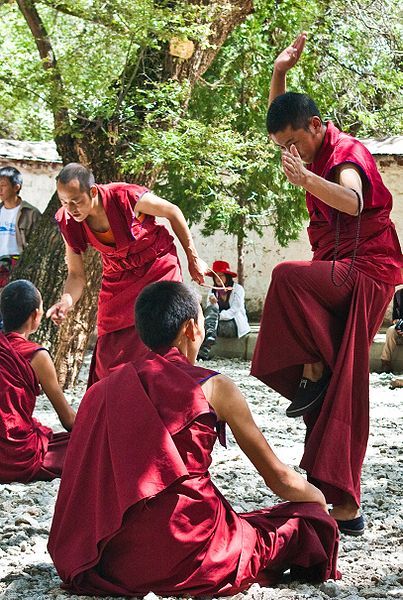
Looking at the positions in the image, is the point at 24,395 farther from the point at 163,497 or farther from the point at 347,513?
the point at 163,497

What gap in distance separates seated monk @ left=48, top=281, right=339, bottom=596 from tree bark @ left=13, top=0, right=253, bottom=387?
4.78 meters

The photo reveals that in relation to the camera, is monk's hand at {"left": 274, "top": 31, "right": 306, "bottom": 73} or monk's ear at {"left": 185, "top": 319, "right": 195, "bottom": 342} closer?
Answer: monk's ear at {"left": 185, "top": 319, "right": 195, "bottom": 342}

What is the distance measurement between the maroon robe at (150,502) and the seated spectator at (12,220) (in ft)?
15.2

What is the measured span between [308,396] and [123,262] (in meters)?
1.53

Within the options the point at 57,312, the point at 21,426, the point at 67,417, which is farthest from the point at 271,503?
the point at 57,312

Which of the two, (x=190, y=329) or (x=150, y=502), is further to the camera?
(x=190, y=329)

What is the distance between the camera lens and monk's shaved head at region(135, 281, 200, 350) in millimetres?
3279

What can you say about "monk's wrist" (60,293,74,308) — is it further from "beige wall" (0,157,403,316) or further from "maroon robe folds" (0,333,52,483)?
"beige wall" (0,157,403,316)

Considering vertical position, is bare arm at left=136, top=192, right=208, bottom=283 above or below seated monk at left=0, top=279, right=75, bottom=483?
above

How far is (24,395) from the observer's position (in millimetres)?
4949

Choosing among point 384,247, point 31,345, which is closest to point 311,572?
point 384,247

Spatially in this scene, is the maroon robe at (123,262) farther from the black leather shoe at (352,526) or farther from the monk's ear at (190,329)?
the monk's ear at (190,329)

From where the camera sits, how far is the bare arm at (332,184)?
3805 mm

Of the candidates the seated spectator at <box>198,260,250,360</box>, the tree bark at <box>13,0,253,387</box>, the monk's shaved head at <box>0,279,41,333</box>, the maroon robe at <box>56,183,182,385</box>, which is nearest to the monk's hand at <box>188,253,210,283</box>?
the maroon robe at <box>56,183,182,385</box>
